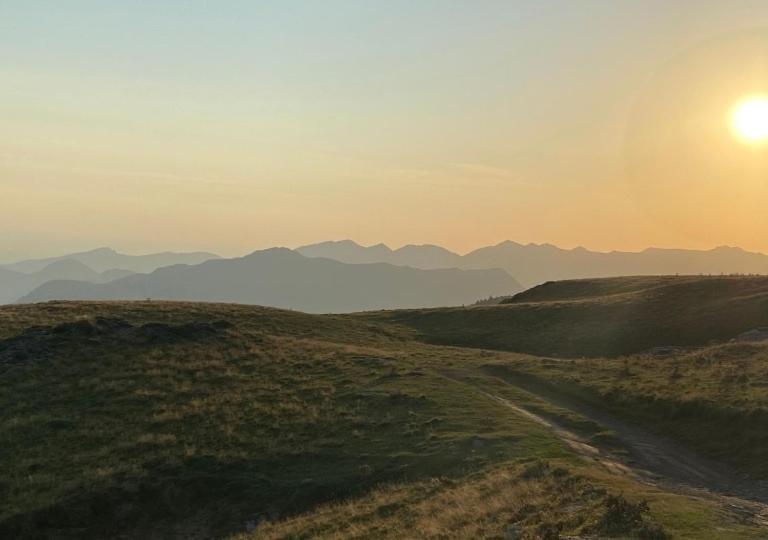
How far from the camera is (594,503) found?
1622 centimetres

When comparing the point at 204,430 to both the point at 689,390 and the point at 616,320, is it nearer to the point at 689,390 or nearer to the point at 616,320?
the point at 689,390

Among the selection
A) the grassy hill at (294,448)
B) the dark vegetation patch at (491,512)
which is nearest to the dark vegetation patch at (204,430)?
the grassy hill at (294,448)

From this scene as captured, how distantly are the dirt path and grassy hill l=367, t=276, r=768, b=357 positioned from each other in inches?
935

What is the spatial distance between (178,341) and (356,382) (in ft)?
61.7

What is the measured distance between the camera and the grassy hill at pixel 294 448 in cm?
1797

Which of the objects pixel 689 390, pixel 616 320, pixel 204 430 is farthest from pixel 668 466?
pixel 616 320

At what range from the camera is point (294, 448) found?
97.7 feet

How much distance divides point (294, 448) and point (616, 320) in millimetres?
40768

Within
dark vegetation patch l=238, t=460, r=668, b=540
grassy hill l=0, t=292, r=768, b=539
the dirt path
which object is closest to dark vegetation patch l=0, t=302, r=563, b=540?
grassy hill l=0, t=292, r=768, b=539

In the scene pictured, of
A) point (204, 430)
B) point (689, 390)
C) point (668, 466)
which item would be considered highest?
point (689, 390)

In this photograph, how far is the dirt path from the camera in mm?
18891

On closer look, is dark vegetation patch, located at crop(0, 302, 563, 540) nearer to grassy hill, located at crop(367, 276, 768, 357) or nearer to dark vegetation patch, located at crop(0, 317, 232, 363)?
dark vegetation patch, located at crop(0, 317, 232, 363)

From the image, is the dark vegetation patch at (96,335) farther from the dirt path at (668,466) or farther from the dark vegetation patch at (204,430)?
the dirt path at (668,466)

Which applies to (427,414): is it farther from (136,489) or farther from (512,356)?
(512,356)
